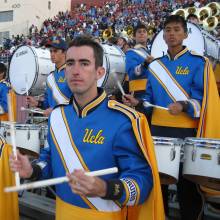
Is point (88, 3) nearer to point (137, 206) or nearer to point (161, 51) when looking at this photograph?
point (161, 51)

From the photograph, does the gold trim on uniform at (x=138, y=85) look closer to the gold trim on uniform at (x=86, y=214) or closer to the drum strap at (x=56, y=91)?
the drum strap at (x=56, y=91)

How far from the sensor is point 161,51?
505 cm

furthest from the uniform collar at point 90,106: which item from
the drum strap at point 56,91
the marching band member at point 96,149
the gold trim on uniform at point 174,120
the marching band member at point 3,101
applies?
the marching band member at point 3,101

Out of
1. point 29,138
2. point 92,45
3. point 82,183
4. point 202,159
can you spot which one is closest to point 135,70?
point 29,138

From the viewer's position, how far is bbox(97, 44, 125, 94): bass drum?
18.5 ft

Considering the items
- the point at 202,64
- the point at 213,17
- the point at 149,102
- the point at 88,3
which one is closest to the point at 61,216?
the point at 149,102

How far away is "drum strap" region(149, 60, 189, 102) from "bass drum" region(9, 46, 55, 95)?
349 cm

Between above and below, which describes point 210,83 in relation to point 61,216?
above

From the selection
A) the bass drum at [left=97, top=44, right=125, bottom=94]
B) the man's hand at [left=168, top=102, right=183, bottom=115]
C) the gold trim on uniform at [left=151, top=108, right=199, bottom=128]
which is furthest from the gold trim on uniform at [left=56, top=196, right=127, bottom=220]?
the bass drum at [left=97, top=44, right=125, bottom=94]

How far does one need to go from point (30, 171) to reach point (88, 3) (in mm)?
30495

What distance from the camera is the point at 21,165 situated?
6.39 ft

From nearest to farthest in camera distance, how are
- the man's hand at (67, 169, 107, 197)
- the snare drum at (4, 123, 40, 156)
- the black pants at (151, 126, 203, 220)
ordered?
1. the man's hand at (67, 169, 107, 197)
2. the black pants at (151, 126, 203, 220)
3. the snare drum at (4, 123, 40, 156)

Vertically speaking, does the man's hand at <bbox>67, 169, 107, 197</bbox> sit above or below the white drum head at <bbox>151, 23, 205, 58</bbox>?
below

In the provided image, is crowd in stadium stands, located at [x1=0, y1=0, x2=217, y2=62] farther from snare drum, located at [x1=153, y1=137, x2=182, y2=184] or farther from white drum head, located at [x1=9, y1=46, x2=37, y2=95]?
snare drum, located at [x1=153, y1=137, x2=182, y2=184]
